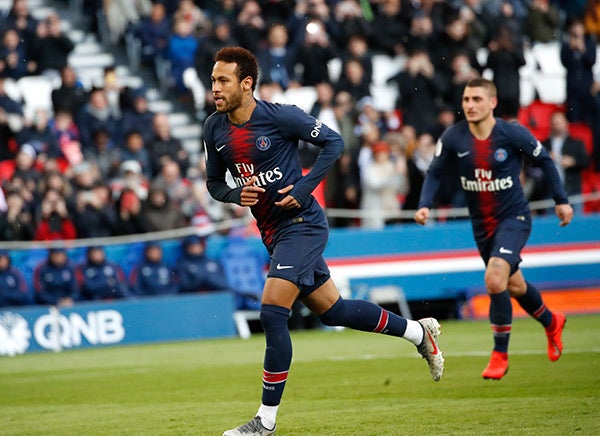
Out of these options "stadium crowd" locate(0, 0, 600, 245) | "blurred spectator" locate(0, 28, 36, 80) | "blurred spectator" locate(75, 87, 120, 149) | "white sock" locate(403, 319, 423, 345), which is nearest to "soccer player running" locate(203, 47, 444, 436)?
"white sock" locate(403, 319, 423, 345)

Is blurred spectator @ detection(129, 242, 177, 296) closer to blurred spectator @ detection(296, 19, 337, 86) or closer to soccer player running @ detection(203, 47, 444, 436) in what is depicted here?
blurred spectator @ detection(296, 19, 337, 86)

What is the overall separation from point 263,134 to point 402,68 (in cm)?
1382

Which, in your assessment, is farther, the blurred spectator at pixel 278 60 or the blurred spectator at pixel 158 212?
the blurred spectator at pixel 278 60

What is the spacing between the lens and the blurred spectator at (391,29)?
22359mm

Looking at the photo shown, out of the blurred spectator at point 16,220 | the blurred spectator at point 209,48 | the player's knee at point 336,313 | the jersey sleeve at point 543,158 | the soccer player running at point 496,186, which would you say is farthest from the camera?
the blurred spectator at point 209,48

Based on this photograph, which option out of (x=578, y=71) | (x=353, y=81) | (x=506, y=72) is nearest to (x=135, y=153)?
(x=353, y=81)

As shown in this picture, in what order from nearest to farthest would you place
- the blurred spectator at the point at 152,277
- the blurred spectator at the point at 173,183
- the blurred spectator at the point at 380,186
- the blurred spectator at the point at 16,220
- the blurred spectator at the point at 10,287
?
1. the blurred spectator at the point at 10,287
2. the blurred spectator at the point at 152,277
3. the blurred spectator at the point at 16,220
4. the blurred spectator at the point at 173,183
5. the blurred spectator at the point at 380,186

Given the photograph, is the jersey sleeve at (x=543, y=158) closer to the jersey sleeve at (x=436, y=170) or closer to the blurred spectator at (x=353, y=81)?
the jersey sleeve at (x=436, y=170)

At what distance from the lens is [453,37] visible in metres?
21.8

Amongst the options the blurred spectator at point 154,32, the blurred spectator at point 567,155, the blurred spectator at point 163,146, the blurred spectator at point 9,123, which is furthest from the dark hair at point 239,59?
the blurred spectator at point 154,32

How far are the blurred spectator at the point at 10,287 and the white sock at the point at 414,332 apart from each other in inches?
388

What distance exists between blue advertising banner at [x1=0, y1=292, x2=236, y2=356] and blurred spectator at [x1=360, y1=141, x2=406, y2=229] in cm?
286

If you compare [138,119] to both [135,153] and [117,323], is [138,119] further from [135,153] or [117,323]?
[117,323]

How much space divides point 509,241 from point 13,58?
1277 centimetres
